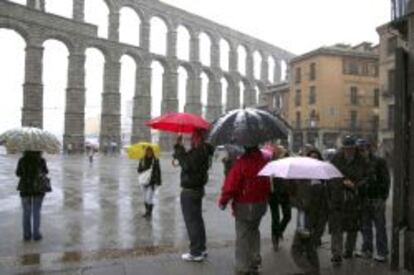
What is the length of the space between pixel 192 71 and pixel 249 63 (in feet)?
49.3

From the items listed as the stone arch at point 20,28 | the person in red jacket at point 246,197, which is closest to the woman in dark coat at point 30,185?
the person in red jacket at point 246,197

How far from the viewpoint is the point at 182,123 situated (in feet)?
26.5

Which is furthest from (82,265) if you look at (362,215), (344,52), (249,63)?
(249,63)

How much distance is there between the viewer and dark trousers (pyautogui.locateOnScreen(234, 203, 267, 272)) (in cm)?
695

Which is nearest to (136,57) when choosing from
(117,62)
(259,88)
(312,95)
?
(117,62)

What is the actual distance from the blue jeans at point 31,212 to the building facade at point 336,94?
49.0 m

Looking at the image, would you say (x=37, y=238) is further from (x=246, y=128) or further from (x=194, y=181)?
(x=246, y=128)

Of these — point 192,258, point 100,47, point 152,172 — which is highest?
point 100,47

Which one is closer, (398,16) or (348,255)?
(348,255)

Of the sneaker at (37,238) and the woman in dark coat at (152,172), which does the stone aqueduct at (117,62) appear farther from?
the sneaker at (37,238)

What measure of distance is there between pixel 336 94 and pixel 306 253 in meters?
53.0

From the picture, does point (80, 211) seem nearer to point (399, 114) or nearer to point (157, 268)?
point (157, 268)

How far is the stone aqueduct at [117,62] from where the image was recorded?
55688 millimetres

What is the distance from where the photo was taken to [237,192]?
6930mm
